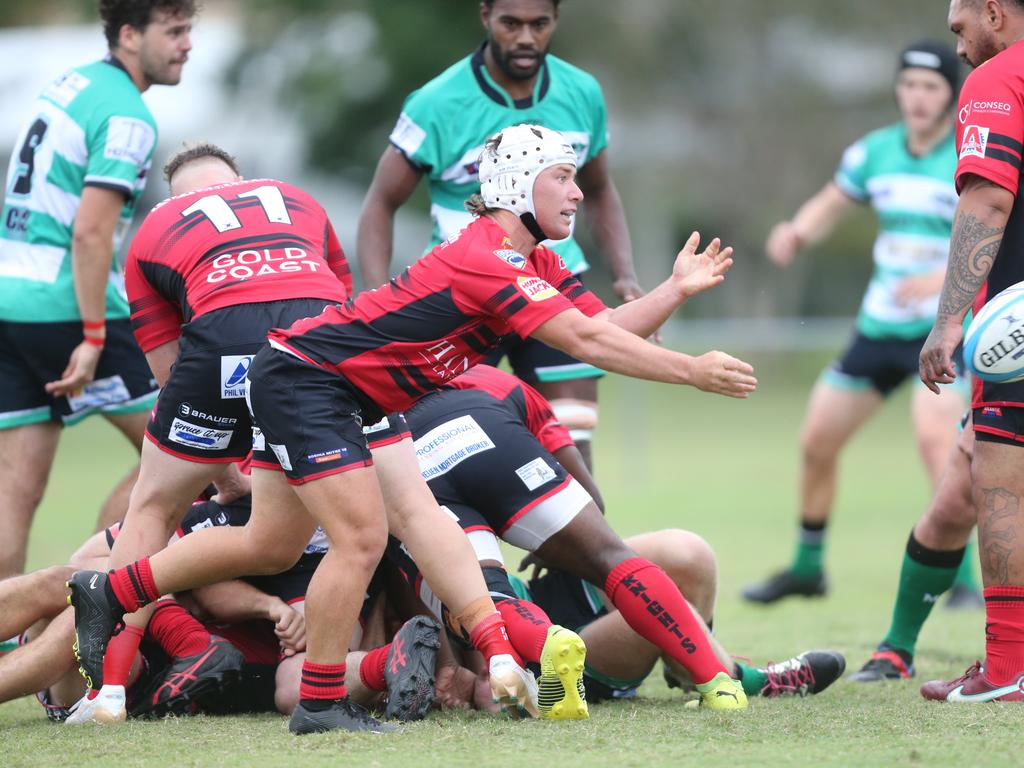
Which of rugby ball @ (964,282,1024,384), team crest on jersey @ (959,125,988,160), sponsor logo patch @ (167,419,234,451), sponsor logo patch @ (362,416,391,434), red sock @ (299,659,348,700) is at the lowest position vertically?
red sock @ (299,659,348,700)

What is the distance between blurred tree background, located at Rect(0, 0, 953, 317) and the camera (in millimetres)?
27797

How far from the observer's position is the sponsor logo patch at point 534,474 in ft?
15.0

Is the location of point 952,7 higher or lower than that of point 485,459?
higher

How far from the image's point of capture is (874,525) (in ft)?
35.6

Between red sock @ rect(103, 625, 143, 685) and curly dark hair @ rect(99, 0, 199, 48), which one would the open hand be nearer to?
red sock @ rect(103, 625, 143, 685)

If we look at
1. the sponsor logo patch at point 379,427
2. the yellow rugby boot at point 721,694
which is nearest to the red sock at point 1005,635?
the yellow rugby boot at point 721,694

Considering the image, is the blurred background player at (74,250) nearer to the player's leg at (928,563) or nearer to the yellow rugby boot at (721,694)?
the yellow rugby boot at (721,694)

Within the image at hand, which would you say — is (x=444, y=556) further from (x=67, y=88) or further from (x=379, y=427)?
(x=67, y=88)

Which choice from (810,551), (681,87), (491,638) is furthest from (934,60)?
(681,87)

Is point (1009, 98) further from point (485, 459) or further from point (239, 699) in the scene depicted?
point (239, 699)

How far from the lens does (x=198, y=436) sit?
459cm

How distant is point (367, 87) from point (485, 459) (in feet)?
79.6

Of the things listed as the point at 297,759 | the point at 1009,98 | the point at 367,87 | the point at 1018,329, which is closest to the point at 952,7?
the point at 1009,98

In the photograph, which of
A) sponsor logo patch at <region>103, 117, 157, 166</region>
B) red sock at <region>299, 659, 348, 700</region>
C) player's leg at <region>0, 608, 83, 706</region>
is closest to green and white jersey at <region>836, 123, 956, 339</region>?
sponsor logo patch at <region>103, 117, 157, 166</region>
